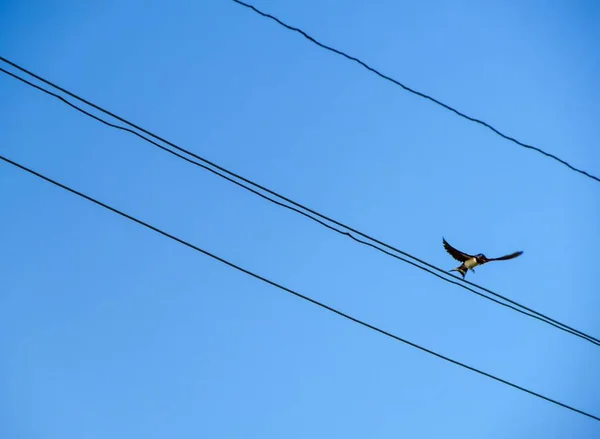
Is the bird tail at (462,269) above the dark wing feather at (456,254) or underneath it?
underneath

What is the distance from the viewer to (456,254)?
5.89 metres

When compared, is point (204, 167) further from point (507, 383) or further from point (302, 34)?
point (507, 383)

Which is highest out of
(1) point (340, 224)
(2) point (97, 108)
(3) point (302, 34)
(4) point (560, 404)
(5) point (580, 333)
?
(3) point (302, 34)

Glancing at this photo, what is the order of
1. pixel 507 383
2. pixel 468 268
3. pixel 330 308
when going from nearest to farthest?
pixel 330 308 < pixel 507 383 < pixel 468 268

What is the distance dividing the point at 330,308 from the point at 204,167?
1810 millimetres

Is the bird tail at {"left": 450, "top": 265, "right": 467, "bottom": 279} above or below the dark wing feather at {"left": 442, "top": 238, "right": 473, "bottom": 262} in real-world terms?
below

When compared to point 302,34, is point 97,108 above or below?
below

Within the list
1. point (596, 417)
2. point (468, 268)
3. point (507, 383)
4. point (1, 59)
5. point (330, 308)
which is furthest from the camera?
point (468, 268)

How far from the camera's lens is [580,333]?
4.57 meters

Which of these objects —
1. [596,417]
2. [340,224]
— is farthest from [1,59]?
[596,417]

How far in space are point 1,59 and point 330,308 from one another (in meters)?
3.71

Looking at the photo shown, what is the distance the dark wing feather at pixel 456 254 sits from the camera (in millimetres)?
5801

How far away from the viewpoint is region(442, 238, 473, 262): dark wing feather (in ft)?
19.0

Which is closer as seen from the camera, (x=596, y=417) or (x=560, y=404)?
(x=560, y=404)
